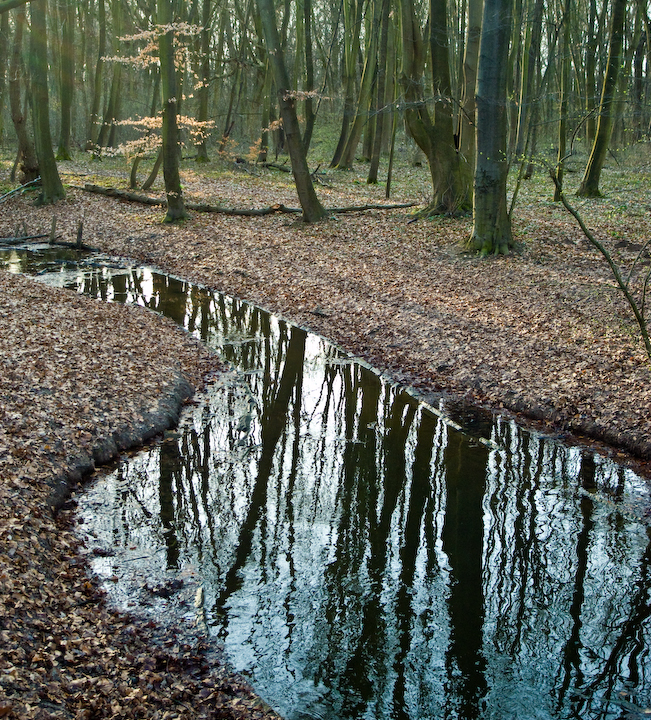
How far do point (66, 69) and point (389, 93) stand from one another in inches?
535

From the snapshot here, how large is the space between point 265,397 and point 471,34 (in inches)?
506

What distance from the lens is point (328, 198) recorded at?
24344mm

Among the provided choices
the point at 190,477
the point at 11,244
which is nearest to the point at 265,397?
the point at 190,477

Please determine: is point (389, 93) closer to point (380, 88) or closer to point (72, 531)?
point (380, 88)

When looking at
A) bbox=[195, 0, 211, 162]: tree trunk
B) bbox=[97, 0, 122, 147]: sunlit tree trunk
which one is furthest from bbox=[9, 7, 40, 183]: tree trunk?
bbox=[195, 0, 211, 162]: tree trunk

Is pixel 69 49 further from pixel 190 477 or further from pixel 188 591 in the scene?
pixel 188 591

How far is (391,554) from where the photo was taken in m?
6.27

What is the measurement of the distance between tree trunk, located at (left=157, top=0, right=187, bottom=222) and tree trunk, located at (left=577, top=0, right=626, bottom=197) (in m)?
12.4

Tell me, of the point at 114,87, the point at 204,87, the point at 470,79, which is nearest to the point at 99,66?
the point at 114,87

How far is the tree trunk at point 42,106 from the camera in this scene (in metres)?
19.9

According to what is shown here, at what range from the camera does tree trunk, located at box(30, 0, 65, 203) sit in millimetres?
19938

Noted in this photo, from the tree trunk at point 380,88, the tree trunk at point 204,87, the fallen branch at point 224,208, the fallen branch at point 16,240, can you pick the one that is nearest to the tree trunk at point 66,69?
the tree trunk at point 204,87

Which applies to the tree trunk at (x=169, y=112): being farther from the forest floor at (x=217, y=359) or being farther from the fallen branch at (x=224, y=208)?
the fallen branch at (x=224, y=208)

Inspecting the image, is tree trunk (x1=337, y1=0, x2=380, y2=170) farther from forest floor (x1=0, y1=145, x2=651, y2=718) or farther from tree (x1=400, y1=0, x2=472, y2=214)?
forest floor (x1=0, y1=145, x2=651, y2=718)
